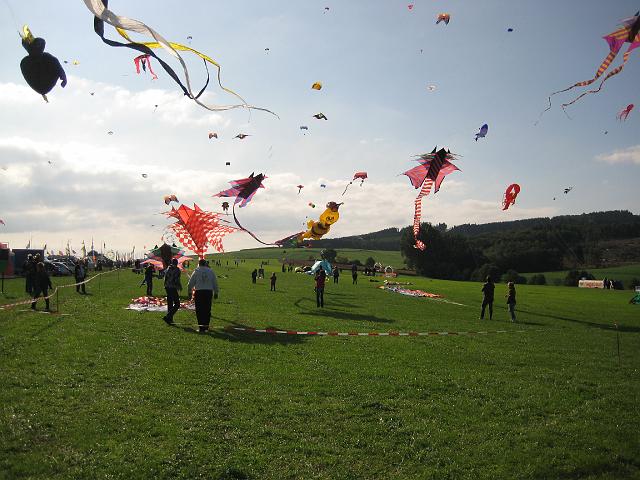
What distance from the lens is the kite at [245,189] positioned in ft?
72.0

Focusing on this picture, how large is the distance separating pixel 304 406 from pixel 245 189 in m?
15.9

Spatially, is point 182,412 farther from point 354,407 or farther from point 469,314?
point 469,314

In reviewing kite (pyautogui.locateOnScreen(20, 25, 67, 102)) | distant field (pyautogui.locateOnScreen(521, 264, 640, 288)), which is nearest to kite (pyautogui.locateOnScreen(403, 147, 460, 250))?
kite (pyautogui.locateOnScreen(20, 25, 67, 102))

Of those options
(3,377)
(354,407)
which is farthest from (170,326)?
(354,407)

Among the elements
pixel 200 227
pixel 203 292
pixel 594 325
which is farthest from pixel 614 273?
pixel 203 292

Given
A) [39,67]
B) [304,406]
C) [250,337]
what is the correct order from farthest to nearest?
[250,337], [304,406], [39,67]

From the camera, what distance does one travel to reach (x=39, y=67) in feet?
16.8

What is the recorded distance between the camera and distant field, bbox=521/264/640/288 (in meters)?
69.1

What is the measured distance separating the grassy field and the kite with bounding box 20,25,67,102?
3.75 meters

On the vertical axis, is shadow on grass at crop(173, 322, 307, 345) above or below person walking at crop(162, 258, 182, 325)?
below

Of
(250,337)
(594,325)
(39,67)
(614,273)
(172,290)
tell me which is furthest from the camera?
(614,273)

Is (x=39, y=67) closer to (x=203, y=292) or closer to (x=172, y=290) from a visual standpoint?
(x=203, y=292)

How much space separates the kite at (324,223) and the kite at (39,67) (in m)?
22.9

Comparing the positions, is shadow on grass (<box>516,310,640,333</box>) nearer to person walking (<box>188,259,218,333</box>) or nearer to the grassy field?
the grassy field
